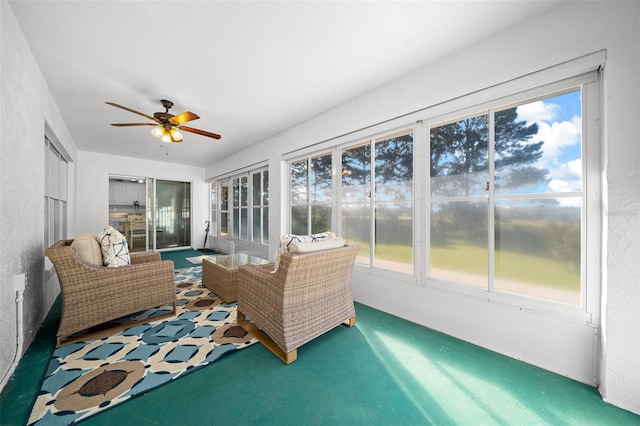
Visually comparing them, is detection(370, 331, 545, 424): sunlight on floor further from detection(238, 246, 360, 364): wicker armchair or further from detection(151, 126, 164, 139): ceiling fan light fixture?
detection(151, 126, 164, 139): ceiling fan light fixture

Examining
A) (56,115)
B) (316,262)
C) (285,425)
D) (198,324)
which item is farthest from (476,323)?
(56,115)

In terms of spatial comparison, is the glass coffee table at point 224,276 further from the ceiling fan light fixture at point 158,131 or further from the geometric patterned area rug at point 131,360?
the ceiling fan light fixture at point 158,131

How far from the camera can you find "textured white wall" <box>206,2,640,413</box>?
138cm

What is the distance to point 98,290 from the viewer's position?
2.00 meters

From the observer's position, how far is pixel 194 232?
6895 millimetres

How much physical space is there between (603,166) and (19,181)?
4153 millimetres

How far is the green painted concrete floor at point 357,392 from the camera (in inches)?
51.0

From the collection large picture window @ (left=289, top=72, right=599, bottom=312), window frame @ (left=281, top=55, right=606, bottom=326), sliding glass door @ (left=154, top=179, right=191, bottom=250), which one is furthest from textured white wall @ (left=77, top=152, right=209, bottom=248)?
window frame @ (left=281, top=55, right=606, bottom=326)

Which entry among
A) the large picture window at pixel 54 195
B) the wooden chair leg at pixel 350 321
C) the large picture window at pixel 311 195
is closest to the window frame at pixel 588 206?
the wooden chair leg at pixel 350 321

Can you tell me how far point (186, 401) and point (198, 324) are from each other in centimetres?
100

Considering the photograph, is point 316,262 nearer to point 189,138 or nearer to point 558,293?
point 558,293

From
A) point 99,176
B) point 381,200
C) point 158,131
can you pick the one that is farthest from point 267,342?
point 99,176

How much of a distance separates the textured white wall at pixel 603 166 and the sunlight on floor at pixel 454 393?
1.70 feet

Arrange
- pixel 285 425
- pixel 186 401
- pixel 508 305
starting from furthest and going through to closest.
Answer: pixel 508 305
pixel 186 401
pixel 285 425
